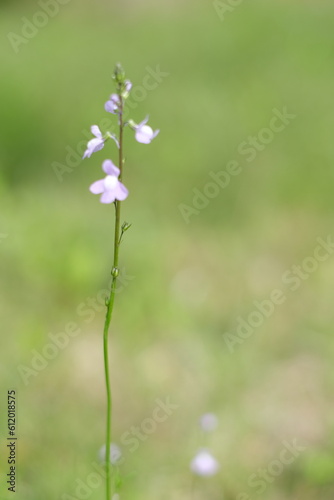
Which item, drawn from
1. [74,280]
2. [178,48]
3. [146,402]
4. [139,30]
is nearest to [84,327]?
[74,280]

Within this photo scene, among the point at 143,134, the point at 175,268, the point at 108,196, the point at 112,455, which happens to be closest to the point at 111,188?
the point at 108,196

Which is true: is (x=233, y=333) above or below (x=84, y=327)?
above

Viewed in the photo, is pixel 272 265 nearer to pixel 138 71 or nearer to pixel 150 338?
pixel 150 338

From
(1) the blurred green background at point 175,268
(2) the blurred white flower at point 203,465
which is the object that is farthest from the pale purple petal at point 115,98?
(2) the blurred white flower at point 203,465

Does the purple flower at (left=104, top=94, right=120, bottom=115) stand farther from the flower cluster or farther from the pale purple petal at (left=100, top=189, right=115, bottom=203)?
the pale purple petal at (left=100, top=189, right=115, bottom=203)

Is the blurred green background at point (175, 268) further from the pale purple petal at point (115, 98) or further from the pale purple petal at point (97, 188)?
the pale purple petal at point (115, 98)
